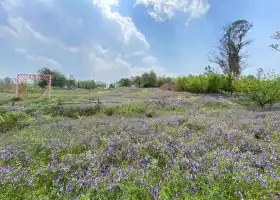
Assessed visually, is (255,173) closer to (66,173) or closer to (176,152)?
(176,152)

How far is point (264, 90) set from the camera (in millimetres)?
14039

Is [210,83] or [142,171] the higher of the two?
[210,83]

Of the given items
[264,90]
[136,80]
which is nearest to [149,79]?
[136,80]

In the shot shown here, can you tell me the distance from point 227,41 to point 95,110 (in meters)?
25.9

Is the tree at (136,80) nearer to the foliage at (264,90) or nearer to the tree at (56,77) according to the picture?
the tree at (56,77)

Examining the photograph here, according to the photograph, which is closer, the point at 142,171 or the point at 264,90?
the point at 142,171

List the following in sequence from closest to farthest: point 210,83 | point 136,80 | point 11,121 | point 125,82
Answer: point 11,121, point 210,83, point 136,80, point 125,82

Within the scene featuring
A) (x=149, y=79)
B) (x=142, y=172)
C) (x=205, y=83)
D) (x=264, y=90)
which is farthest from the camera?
(x=149, y=79)

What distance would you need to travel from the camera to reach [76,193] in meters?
2.71

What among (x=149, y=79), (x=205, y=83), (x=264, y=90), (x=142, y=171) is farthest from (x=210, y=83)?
(x=142, y=171)

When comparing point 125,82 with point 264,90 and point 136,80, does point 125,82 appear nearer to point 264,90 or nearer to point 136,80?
point 136,80

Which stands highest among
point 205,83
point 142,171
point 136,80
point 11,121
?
point 136,80

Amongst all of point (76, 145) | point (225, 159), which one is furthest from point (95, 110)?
point (225, 159)

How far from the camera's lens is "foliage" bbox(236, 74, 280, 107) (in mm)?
13852
